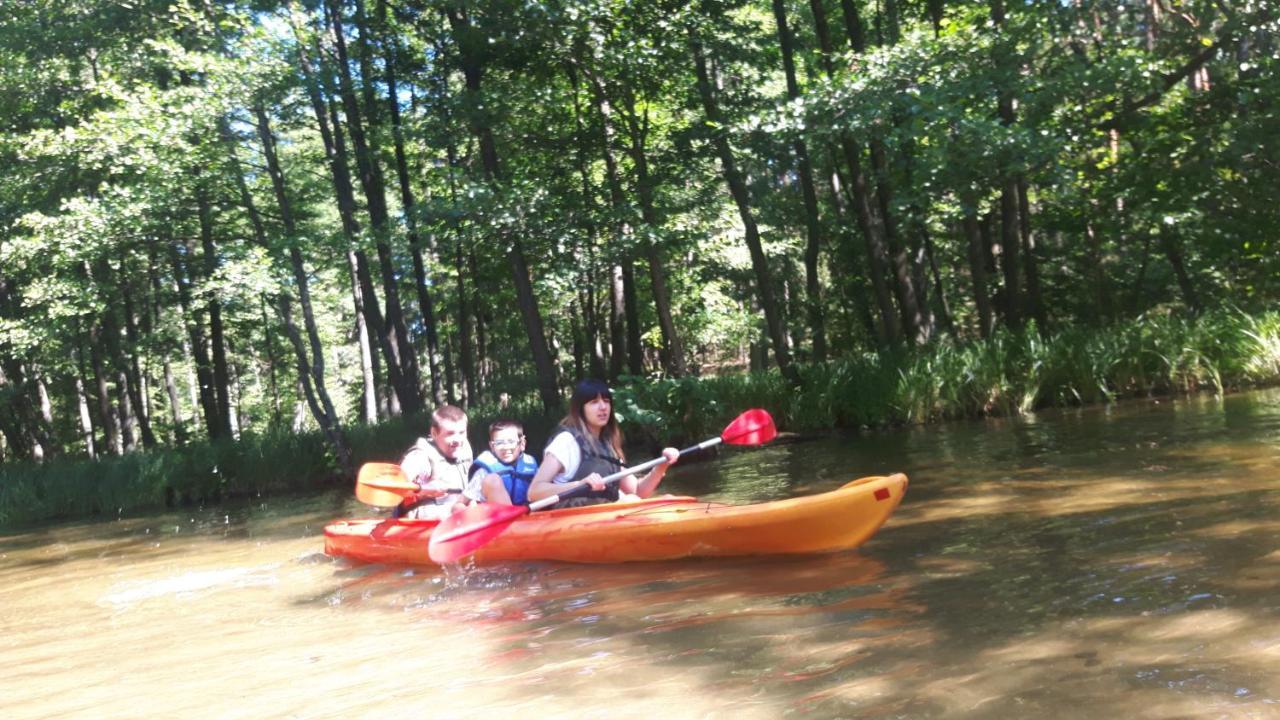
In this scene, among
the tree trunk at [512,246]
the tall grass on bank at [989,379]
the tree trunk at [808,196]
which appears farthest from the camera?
the tree trunk at [512,246]

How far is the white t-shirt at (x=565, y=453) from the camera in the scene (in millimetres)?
5867

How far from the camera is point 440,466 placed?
6902 millimetres

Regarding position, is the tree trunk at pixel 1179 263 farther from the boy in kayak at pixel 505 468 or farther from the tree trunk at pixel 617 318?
Result: the boy in kayak at pixel 505 468

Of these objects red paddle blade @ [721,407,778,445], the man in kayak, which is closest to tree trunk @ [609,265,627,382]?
the man in kayak

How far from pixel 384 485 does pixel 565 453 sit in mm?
1391

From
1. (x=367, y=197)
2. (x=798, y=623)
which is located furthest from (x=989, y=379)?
(x=367, y=197)

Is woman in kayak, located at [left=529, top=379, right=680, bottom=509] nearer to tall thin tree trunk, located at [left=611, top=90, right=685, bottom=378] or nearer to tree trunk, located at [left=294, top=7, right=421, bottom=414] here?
tall thin tree trunk, located at [left=611, top=90, right=685, bottom=378]

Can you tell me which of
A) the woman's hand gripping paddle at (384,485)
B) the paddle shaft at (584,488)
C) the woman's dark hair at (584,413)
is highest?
the woman's dark hair at (584,413)

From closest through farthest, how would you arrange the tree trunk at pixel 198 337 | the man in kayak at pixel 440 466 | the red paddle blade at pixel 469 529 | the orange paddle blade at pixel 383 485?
the red paddle blade at pixel 469 529
the orange paddle blade at pixel 383 485
the man in kayak at pixel 440 466
the tree trunk at pixel 198 337

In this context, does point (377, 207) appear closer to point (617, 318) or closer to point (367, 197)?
point (367, 197)

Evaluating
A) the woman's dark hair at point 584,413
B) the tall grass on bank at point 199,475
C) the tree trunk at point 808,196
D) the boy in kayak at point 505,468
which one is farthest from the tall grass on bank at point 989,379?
the woman's dark hair at point 584,413

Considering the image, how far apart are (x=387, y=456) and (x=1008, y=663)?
41.2ft

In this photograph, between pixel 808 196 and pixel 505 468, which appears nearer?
pixel 505 468

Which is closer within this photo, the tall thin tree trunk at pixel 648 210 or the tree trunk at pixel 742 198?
the tall thin tree trunk at pixel 648 210
